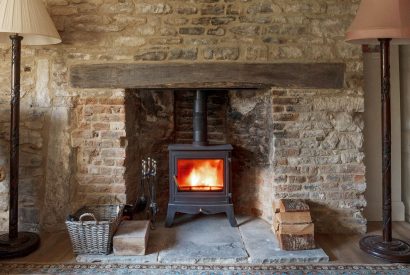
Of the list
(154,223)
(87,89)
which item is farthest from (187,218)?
(87,89)

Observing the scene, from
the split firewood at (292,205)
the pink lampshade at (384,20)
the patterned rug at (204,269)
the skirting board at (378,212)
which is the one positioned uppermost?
the pink lampshade at (384,20)

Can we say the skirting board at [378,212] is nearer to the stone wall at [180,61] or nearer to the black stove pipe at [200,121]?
the stone wall at [180,61]

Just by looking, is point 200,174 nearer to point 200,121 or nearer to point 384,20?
point 200,121

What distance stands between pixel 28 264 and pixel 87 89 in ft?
4.89

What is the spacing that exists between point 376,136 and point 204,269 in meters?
2.20

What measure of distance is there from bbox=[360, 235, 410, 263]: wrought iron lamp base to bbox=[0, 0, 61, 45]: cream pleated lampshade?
9.73 ft

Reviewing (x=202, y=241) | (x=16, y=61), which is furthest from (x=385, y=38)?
(x=16, y=61)

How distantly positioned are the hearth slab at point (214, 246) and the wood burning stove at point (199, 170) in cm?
16

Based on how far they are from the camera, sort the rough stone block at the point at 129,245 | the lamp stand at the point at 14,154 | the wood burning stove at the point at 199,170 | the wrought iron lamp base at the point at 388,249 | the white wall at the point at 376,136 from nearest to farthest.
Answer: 1. the wrought iron lamp base at the point at 388,249
2. the rough stone block at the point at 129,245
3. the lamp stand at the point at 14,154
4. the wood burning stove at the point at 199,170
5. the white wall at the point at 376,136

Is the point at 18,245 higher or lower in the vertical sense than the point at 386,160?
lower

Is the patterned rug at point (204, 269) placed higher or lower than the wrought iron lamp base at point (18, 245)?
lower

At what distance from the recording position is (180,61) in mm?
3154

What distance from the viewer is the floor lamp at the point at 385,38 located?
2.66 metres

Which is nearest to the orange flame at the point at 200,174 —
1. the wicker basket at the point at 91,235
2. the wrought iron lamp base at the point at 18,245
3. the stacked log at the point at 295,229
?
the stacked log at the point at 295,229
